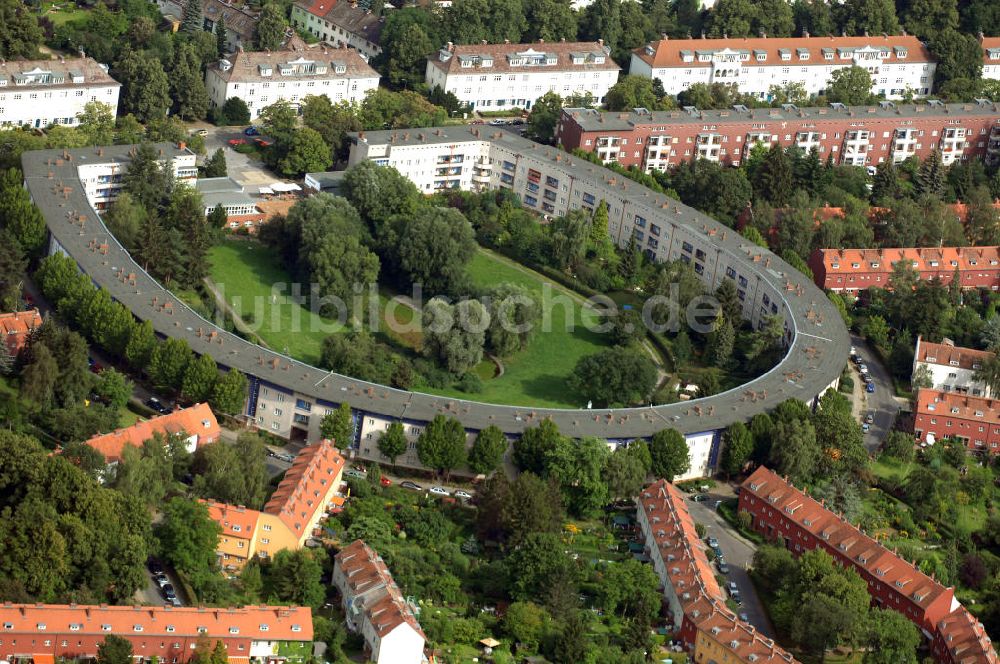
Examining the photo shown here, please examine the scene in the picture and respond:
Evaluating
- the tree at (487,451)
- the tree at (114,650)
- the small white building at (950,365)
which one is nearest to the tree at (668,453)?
the tree at (487,451)

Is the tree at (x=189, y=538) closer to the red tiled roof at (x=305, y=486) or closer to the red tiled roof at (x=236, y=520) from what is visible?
the red tiled roof at (x=236, y=520)

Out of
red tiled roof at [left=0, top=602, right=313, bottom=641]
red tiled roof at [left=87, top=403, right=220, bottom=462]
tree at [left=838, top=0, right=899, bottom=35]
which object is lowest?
red tiled roof at [left=0, top=602, right=313, bottom=641]

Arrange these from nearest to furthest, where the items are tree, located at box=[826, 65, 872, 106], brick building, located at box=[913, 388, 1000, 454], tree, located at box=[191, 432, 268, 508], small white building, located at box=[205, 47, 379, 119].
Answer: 1. tree, located at box=[191, 432, 268, 508]
2. brick building, located at box=[913, 388, 1000, 454]
3. small white building, located at box=[205, 47, 379, 119]
4. tree, located at box=[826, 65, 872, 106]

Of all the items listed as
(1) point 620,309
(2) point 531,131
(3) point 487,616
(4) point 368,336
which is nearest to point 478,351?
(4) point 368,336

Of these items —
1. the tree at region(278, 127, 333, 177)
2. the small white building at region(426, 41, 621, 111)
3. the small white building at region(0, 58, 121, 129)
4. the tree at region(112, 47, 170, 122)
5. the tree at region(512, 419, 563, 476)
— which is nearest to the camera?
the tree at region(512, 419, 563, 476)

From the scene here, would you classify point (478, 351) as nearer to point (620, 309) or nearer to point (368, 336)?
point (368, 336)

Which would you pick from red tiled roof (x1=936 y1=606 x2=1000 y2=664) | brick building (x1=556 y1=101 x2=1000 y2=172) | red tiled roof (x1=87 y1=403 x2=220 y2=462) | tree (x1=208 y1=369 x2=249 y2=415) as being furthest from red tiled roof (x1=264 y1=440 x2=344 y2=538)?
brick building (x1=556 y1=101 x2=1000 y2=172)

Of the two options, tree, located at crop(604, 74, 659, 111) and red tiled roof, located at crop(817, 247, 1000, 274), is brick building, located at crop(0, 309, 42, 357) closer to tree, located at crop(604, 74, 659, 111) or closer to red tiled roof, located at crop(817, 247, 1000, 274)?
red tiled roof, located at crop(817, 247, 1000, 274)
